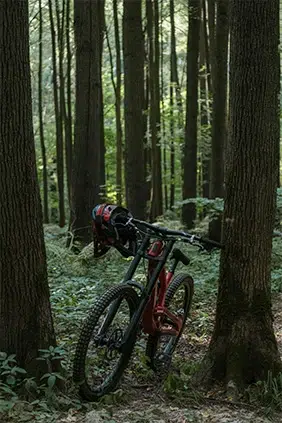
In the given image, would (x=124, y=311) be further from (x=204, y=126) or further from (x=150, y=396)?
(x=204, y=126)

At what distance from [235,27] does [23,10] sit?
171cm

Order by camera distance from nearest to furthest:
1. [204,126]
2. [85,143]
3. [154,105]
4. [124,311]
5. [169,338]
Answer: [124,311], [169,338], [85,143], [154,105], [204,126]

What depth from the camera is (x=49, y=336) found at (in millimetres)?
4324

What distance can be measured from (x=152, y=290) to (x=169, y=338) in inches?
33.2

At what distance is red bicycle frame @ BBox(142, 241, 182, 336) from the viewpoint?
4883mm

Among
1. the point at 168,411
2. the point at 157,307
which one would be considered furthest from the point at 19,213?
the point at 168,411

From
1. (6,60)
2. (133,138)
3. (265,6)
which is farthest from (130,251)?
(133,138)

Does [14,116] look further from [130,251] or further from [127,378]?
[127,378]

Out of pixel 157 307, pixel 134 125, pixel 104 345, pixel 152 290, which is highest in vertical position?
pixel 134 125

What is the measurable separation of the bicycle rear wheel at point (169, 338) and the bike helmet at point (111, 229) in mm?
896

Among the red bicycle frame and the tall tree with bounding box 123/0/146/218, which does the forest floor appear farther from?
the tall tree with bounding box 123/0/146/218

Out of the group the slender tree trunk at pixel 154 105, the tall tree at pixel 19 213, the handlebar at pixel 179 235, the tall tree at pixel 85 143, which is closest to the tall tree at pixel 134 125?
the tall tree at pixel 85 143

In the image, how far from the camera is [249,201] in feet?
15.1

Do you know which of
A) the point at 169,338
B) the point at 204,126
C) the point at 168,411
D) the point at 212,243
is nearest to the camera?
the point at 168,411
